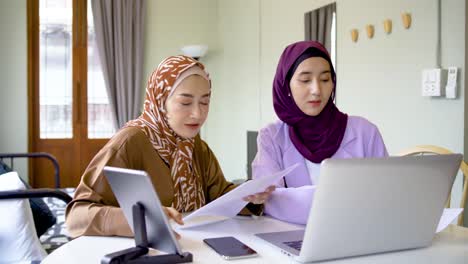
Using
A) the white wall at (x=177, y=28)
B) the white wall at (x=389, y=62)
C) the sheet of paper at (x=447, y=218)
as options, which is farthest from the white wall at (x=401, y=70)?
the white wall at (x=177, y=28)

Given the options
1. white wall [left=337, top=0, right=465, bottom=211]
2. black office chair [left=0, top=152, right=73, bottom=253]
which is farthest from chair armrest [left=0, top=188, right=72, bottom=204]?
white wall [left=337, top=0, right=465, bottom=211]

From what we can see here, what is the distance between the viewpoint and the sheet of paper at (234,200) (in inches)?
45.1

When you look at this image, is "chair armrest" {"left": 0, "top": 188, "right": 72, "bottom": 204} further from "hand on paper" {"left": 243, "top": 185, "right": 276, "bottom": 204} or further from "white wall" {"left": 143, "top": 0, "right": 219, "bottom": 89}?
"white wall" {"left": 143, "top": 0, "right": 219, "bottom": 89}

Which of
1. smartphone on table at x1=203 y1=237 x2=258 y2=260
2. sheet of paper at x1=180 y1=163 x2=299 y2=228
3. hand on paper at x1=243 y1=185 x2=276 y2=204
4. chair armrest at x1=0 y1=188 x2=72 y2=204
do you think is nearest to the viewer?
smartphone on table at x1=203 y1=237 x2=258 y2=260

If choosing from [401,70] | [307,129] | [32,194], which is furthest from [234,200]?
[401,70]

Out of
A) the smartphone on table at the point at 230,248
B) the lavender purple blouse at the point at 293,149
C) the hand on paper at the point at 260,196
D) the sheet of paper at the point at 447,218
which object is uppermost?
the lavender purple blouse at the point at 293,149

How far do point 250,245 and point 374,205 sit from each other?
0.97 ft

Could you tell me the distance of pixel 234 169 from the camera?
5.39m

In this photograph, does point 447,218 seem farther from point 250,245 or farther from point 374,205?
point 250,245

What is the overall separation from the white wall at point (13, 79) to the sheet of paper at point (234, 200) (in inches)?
177

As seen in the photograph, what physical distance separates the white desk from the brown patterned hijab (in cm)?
23

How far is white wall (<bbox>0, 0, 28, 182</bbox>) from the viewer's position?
5238 mm

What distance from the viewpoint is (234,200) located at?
126cm

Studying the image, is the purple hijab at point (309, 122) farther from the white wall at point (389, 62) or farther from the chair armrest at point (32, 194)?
the white wall at point (389, 62)
